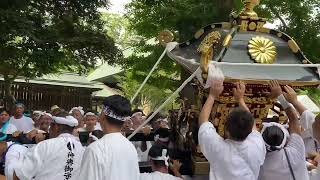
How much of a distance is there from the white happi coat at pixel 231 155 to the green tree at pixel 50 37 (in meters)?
7.30

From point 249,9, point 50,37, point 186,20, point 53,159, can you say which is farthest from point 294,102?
point 50,37

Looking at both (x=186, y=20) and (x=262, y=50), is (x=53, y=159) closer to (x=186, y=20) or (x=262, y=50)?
(x=262, y=50)

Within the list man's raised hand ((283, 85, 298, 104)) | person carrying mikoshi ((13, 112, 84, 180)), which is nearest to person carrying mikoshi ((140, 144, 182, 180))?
person carrying mikoshi ((13, 112, 84, 180))

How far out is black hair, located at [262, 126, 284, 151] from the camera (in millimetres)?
3448

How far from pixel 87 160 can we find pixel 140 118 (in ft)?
16.5

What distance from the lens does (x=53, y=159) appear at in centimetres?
362

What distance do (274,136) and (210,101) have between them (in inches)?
21.3

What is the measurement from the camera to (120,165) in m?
2.93

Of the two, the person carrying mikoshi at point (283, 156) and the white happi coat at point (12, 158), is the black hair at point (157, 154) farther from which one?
the white happi coat at point (12, 158)

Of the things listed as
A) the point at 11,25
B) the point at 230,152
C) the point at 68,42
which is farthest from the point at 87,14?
the point at 230,152

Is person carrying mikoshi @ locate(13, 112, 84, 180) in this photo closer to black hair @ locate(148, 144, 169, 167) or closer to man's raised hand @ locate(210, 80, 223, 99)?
black hair @ locate(148, 144, 169, 167)

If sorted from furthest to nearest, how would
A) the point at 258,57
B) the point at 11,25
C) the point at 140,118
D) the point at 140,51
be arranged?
the point at 140,51 → the point at 11,25 → the point at 140,118 → the point at 258,57

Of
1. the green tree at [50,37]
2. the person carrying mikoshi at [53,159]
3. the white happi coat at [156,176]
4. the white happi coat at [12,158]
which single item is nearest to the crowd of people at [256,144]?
the white happi coat at [156,176]

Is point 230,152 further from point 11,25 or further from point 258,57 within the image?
point 11,25
